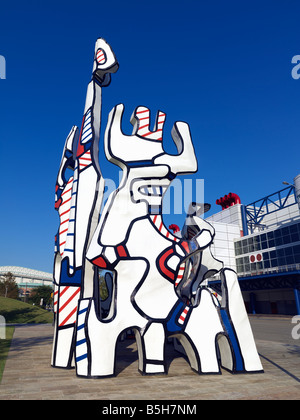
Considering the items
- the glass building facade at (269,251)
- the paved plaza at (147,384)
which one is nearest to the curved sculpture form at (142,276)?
the paved plaza at (147,384)

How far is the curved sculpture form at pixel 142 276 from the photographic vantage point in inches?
286

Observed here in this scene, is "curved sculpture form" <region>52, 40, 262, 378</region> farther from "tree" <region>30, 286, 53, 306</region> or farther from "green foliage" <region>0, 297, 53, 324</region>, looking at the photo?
"tree" <region>30, 286, 53, 306</region>

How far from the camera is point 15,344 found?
13172 millimetres

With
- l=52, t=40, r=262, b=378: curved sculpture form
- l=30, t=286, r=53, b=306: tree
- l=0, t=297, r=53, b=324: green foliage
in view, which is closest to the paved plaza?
l=52, t=40, r=262, b=378: curved sculpture form

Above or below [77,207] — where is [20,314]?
below

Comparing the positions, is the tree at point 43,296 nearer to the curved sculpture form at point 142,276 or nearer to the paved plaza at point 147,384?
the paved plaza at point 147,384

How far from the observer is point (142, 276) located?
767 centimetres

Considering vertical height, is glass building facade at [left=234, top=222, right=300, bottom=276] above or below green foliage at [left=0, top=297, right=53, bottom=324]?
above

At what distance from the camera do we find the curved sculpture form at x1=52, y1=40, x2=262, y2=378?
23.9ft

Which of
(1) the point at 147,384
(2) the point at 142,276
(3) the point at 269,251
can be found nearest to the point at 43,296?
(3) the point at 269,251

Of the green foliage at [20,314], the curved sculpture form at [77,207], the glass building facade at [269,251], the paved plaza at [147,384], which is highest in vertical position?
the glass building facade at [269,251]

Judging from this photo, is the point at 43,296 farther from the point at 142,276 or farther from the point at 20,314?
the point at 142,276

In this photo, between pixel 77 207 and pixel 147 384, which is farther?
pixel 77 207
